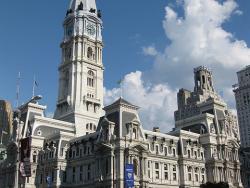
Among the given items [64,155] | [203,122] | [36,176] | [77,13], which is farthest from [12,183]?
[77,13]

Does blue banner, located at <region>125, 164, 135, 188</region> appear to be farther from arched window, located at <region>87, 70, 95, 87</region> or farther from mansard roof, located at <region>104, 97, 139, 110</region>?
arched window, located at <region>87, 70, 95, 87</region>

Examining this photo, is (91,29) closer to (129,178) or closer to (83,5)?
(83,5)

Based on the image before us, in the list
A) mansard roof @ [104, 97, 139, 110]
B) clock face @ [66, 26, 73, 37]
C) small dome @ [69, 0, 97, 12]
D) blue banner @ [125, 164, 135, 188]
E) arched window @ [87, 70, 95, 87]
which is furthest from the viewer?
small dome @ [69, 0, 97, 12]

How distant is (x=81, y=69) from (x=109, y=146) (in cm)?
5246

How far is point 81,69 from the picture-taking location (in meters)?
140

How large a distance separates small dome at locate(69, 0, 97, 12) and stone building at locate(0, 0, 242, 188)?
22.2 meters

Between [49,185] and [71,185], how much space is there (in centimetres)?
699

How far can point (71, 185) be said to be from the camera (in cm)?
10450

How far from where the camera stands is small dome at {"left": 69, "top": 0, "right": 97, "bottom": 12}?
15288 centimetres

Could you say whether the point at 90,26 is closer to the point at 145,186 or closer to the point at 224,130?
the point at 224,130

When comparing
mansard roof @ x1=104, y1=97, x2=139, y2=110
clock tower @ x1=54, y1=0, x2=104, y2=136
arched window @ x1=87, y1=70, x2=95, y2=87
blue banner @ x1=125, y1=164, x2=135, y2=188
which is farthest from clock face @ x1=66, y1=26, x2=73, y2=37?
blue banner @ x1=125, y1=164, x2=135, y2=188

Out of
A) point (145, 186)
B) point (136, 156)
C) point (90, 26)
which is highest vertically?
point (90, 26)

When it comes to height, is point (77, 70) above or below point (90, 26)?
below

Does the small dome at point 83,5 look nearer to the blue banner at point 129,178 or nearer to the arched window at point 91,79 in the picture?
the arched window at point 91,79
